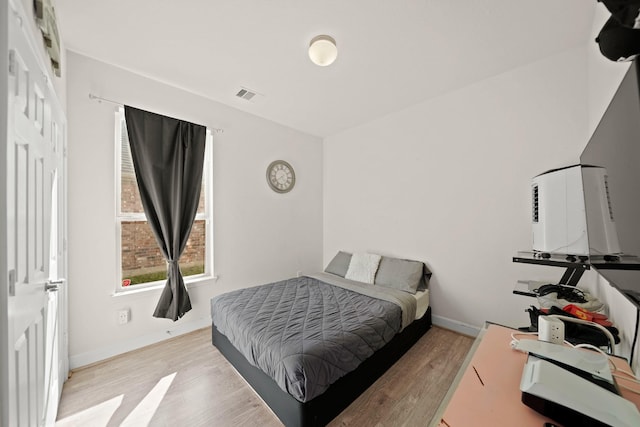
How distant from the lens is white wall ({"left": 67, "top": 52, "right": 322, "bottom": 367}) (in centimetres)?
218

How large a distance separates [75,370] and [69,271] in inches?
33.6

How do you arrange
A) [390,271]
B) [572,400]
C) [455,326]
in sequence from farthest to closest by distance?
[390,271]
[455,326]
[572,400]

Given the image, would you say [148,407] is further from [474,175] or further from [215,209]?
[474,175]

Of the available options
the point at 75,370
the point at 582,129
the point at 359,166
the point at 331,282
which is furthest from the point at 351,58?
the point at 75,370

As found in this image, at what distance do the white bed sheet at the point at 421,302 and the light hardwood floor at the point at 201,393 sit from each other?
34cm

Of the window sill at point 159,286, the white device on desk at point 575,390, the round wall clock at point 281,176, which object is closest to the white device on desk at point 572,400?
the white device on desk at point 575,390

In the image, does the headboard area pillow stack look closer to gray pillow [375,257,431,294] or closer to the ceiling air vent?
gray pillow [375,257,431,294]

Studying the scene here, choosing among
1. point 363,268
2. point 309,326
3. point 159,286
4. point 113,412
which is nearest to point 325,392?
point 309,326

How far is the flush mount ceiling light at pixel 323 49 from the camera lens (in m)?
1.90

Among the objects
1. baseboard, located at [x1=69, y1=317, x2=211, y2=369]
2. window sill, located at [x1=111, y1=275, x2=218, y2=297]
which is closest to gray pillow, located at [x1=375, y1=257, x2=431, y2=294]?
window sill, located at [x1=111, y1=275, x2=218, y2=297]

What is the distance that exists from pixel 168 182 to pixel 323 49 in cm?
202

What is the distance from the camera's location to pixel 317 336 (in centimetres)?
174

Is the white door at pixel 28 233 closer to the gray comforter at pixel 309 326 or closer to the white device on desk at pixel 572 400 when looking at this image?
the gray comforter at pixel 309 326

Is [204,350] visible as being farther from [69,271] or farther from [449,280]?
[449,280]
